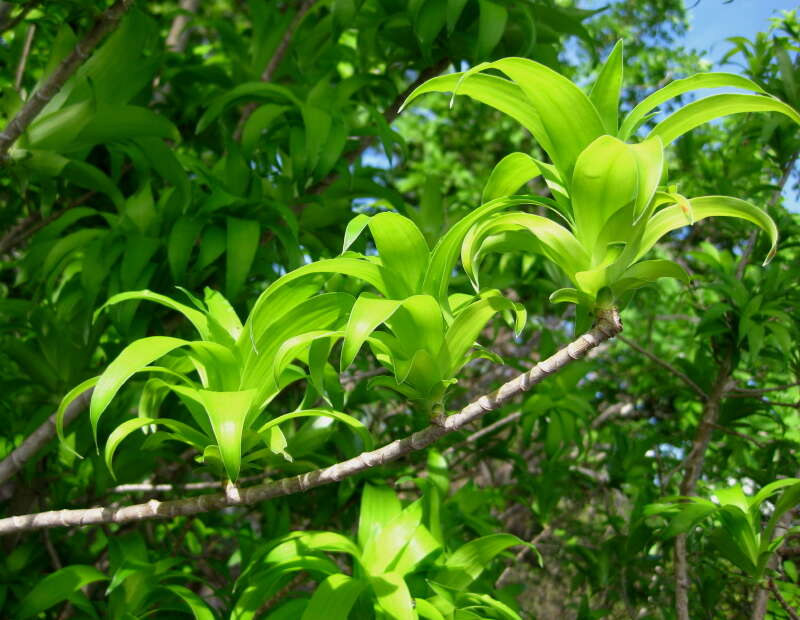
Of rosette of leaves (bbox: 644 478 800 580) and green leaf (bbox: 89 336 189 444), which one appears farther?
rosette of leaves (bbox: 644 478 800 580)

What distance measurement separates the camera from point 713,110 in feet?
2.29

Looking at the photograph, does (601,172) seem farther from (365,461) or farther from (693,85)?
(365,461)

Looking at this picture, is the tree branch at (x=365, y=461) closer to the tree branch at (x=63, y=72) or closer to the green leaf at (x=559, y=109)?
the green leaf at (x=559, y=109)

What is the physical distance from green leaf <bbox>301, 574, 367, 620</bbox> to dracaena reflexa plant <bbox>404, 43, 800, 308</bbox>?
548 mm

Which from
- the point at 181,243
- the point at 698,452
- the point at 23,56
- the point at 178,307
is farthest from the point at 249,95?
the point at 698,452

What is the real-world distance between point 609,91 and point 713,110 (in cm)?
11

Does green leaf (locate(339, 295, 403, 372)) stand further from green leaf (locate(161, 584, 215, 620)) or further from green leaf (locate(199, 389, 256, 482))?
green leaf (locate(161, 584, 215, 620))

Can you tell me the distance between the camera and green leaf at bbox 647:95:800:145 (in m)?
0.67

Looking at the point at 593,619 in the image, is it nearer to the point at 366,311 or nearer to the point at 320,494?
the point at 320,494

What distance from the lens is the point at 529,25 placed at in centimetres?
141

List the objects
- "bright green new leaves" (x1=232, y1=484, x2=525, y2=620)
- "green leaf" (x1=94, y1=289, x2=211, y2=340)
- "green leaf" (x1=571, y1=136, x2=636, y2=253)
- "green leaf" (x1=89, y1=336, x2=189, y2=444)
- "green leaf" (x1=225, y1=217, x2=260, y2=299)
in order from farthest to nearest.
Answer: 1. "green leaf" (x1=225, y1=217, x2=260, y2=299)
2. "bright green new leaves" (x1=232, y1=484, x2=525, y2=620)
3. "green leaf" (x1=94, y1=289, x2=211, y2=340)
4. "green leaf" (x1=89, y1=336, x2=189, y2=444)
5. "green leaf" (x1=571, y1=136, x2=636, y2=253)

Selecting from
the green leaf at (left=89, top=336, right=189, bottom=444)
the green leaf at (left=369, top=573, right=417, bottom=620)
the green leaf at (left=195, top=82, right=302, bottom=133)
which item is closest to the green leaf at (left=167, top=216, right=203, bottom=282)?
the green leaf at (left=195, top=82, right=302, bottom=133)

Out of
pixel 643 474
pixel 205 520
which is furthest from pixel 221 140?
pixel 643 474

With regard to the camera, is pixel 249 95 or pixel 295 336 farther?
pixel 249 95
